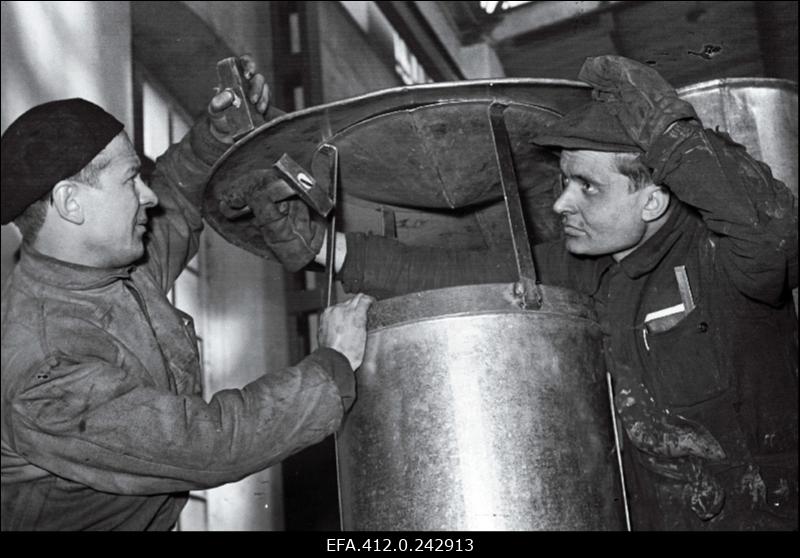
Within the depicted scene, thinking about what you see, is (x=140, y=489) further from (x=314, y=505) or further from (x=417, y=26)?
(x=417, y=26)

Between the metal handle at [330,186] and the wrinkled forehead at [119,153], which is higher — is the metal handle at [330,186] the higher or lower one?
the lower one

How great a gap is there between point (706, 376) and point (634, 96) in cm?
68

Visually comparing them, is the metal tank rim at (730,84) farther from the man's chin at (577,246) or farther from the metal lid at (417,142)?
the man's chin at (577,246)

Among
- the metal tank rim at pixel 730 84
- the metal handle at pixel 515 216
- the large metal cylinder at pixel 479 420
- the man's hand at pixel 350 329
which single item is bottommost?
the large metal cylinder at pixel 479 420

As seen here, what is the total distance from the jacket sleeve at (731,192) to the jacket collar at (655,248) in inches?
8.1

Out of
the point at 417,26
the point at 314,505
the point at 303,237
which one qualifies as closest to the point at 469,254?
the point at 303,237

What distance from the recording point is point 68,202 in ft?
6.96

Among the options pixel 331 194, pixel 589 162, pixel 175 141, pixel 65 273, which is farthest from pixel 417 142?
pixel 175 141

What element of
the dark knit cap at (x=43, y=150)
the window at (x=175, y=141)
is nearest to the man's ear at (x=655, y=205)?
the dark knit cap at (x=43, y=150)

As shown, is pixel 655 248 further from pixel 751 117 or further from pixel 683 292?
pixel 751 117

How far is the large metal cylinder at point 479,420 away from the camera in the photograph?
5.78ft

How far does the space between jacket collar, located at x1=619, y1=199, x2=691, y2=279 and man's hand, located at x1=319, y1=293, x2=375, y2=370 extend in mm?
715

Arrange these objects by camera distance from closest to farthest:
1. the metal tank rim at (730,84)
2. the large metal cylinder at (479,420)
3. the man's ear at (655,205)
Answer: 1. the large metal cylinder at (479,420)
2. the man's ear at (655,205)
3. the metal tank rim at (730,84)

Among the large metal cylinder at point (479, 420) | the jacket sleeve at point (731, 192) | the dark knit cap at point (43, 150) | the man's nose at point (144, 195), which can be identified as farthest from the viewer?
the man's nose at point (144, 195)
